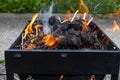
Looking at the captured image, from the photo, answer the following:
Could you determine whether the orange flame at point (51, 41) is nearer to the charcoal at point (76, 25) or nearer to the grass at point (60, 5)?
the charcoal at point (76, 25)

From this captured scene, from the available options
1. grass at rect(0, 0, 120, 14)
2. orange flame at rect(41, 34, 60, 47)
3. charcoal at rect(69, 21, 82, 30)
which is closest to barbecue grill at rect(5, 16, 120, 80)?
orange flame at rect(41, 34, 60, 47)

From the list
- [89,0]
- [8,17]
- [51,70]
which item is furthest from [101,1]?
[51,70]

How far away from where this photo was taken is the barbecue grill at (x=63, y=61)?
2527 mm

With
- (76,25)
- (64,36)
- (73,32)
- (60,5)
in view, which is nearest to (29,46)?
(64,36)

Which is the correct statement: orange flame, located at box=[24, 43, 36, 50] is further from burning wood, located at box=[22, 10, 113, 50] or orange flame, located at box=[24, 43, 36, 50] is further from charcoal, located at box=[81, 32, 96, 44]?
charcoal, located at box=[81, 32, 96, 44]

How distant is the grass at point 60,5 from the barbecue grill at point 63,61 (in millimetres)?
3644

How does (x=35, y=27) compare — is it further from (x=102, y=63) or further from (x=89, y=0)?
(x=89, y=0)

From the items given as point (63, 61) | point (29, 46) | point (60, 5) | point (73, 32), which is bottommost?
point (63, 61)

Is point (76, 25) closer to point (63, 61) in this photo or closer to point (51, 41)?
point (51, 41)

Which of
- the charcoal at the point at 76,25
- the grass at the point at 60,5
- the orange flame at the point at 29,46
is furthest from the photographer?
the grass at the point at 60,5

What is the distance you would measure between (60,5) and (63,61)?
3776 millimetres

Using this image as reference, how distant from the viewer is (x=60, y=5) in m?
6.23

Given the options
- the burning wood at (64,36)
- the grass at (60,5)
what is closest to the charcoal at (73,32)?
the burning wood at (64,36)

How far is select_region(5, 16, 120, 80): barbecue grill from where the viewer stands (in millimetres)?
2527
